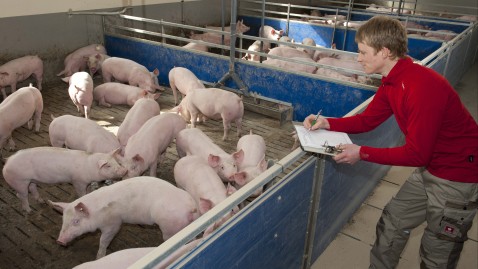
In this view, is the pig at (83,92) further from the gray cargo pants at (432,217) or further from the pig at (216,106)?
the gray cargo pants at (432,217)

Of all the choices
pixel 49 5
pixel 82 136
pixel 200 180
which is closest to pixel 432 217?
pixel 200 180

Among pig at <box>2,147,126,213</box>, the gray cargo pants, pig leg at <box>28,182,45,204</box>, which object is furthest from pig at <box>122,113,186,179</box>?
the gray cargo pants

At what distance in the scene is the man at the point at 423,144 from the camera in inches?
71.6

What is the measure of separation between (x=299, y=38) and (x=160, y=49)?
372 cm

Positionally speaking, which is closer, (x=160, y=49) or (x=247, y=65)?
(x=247, y=65)

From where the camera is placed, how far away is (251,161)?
133 inches

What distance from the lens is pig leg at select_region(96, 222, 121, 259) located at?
8.77 feet

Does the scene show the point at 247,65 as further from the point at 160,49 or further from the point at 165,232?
the point at 165,232

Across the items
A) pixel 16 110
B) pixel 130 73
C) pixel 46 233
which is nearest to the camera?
pixel 46 233

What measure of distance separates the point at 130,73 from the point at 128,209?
3565 millimetres

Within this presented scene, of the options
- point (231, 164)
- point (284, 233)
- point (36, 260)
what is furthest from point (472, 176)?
point (36, 260)

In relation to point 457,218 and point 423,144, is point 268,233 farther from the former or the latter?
point 457,218

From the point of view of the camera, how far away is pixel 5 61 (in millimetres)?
5852

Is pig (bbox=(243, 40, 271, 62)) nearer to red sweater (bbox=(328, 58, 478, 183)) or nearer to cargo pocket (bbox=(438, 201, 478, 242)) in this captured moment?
red sweater (bbox=(328, 58, 478, 183))
